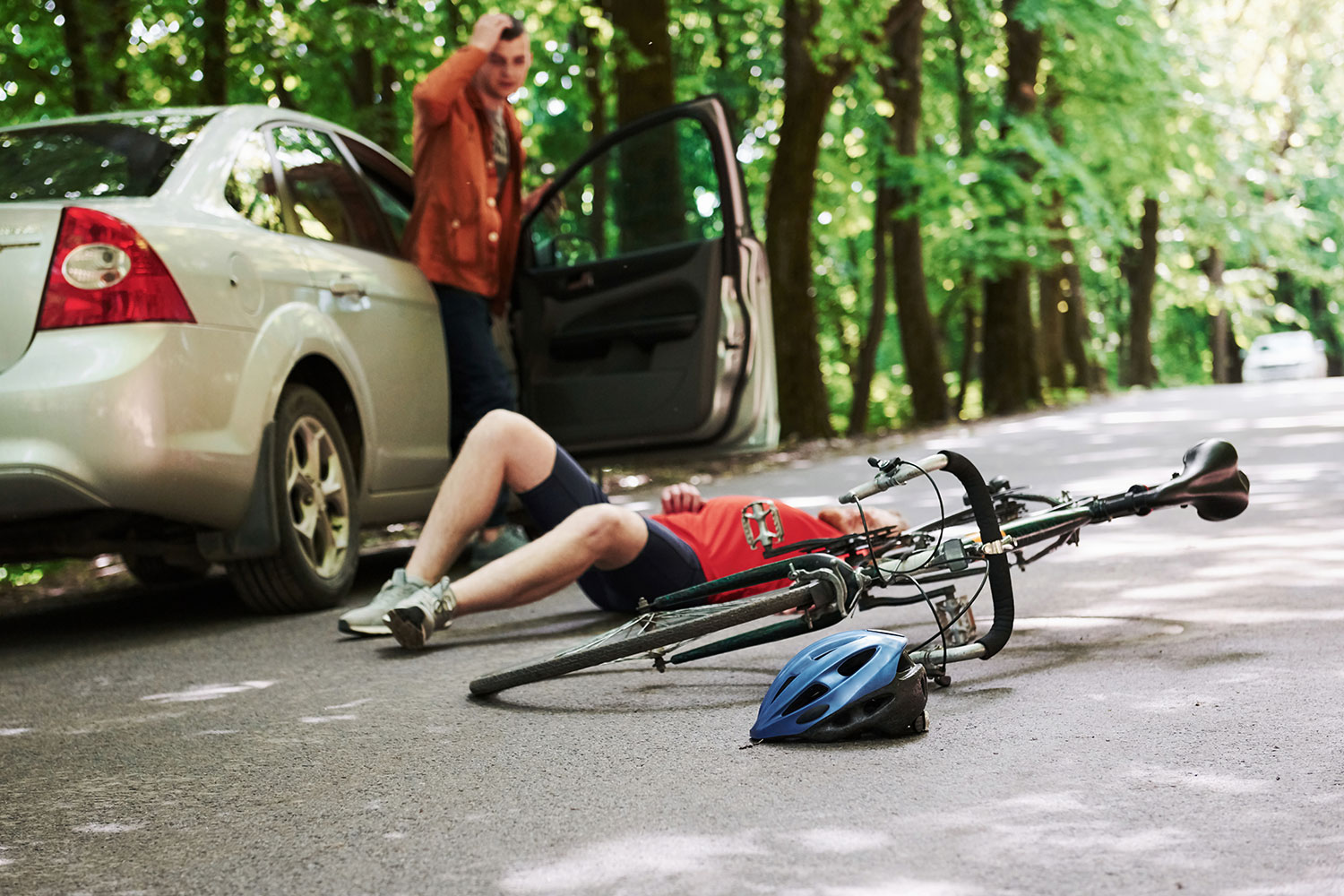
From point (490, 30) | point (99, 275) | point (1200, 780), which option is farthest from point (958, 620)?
point (490, 30)

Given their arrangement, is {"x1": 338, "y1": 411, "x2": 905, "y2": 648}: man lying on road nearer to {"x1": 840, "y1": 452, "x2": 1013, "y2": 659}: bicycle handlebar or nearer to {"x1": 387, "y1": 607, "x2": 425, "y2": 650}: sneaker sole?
{"x1": 387, "y1": 607, "x2": 425, "y2": 650}: sneaker sole

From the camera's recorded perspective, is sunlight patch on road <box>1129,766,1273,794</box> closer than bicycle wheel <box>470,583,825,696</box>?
Yes

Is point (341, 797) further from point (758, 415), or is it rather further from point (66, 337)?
point (758, 415)

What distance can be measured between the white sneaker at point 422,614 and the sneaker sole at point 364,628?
0.29 metres

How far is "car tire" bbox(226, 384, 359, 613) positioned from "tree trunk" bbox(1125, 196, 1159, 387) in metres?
32.6

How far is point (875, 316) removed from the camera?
24844 mm

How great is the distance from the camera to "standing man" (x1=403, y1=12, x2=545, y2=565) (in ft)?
24.0

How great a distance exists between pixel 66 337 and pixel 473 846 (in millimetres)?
3141

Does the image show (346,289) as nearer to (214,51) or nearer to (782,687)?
(782,687)

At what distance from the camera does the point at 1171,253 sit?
4166cm

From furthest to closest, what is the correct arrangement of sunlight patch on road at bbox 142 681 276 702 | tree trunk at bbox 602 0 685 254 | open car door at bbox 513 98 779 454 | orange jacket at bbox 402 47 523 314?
1. tree trunk at bbox 602 0 685 254
2. open car door at bbox 513 98 779 454
3. orange jacket at bbox 402 47 523 314
4. sunlight patch on road at bbox 142 681 276 702

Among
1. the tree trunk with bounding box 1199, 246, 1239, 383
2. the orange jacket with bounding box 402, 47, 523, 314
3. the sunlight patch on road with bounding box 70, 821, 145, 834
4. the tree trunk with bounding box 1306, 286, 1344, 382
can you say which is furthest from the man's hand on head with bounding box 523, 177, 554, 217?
the tree trunk with bounding box 1306, 286, 1344, 382

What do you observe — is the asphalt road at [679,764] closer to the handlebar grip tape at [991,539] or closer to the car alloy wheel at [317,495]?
the handlebar grip tape at [991,539]

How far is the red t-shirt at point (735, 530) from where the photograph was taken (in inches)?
199
